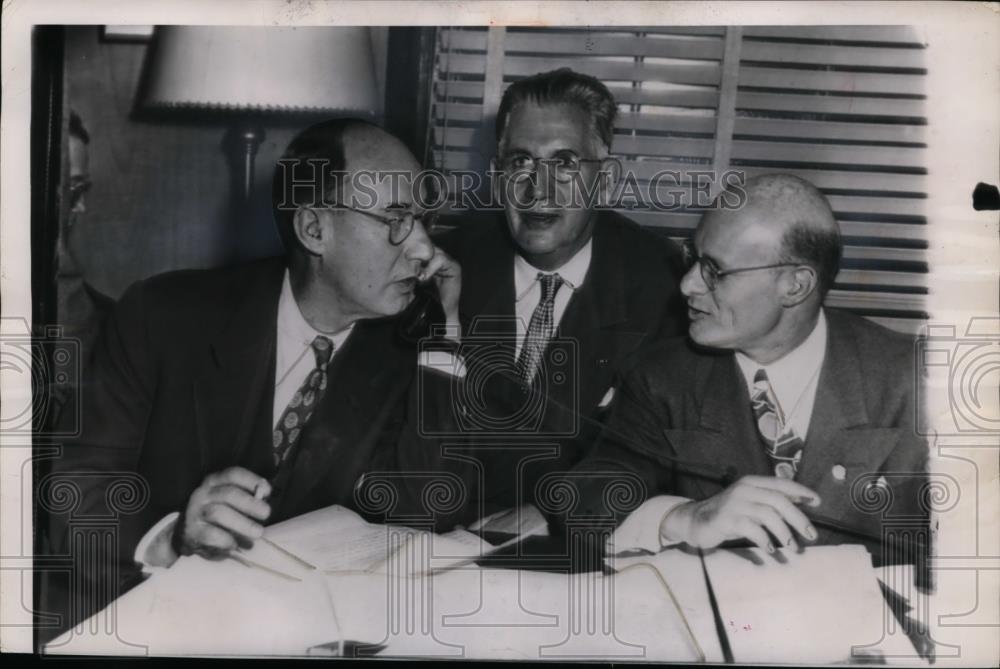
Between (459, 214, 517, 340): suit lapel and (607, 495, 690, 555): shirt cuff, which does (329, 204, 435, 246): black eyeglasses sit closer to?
(459, 214, 517, 340): suit lapel

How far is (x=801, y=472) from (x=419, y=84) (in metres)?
1.21

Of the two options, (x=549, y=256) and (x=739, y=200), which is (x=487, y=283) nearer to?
(x=549, y=256)

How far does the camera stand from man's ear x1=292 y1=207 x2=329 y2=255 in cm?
241

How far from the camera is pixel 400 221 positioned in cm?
240

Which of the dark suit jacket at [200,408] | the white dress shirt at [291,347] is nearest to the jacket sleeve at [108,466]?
the dark suit jacket at [200,408]

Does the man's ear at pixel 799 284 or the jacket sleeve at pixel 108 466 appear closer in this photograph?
the man's ear at pixel 799 284

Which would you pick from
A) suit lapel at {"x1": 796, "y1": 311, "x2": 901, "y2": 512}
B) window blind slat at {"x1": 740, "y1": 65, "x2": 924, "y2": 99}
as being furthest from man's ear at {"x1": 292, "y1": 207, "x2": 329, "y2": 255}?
suit lapel at {"x1": 796, "y1": 311, "x2": 901, "y2": 512}

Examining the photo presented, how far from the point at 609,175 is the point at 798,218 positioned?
1.39 feet

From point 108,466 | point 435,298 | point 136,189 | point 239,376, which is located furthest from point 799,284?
point 108,466

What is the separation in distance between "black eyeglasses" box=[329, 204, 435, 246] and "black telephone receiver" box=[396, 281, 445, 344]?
0.12m

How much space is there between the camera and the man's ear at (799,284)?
2350mm

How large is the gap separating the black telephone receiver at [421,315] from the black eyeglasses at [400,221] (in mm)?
117

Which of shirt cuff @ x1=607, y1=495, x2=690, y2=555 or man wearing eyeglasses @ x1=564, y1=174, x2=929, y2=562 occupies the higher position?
man wearing eyeglasses @ x1=564, y1=174, x2=929, y2=562

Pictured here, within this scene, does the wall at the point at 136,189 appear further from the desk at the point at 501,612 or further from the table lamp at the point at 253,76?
the desk at the point at 501,612
